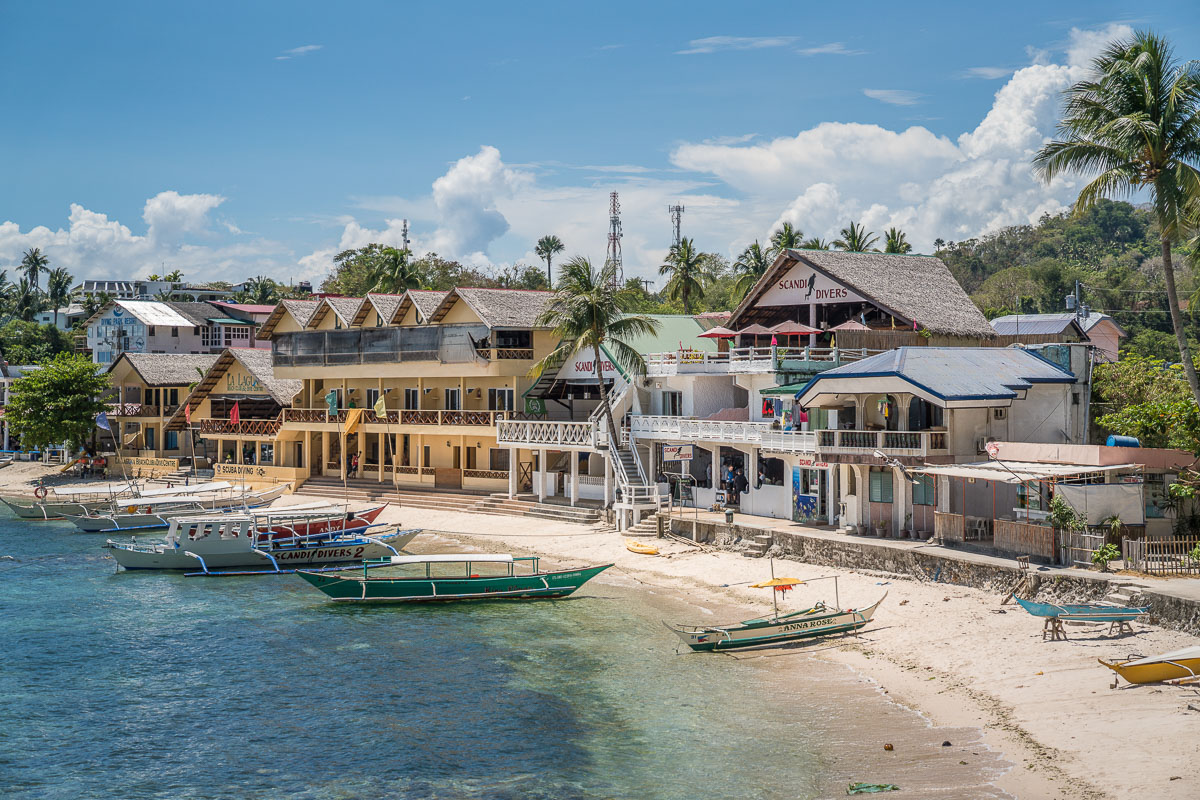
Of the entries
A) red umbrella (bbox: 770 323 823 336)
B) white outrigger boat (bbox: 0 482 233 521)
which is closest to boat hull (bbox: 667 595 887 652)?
red umbrella (bbox: 770 323 823 336)

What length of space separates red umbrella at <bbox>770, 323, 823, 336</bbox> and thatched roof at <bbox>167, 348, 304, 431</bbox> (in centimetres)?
3275

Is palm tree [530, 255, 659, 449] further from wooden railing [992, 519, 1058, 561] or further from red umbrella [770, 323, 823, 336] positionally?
wooden railing [992, 519, 1058, 561]

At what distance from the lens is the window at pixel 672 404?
48875 mm

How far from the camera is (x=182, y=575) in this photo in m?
43.1

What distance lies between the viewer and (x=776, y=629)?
1150 inches

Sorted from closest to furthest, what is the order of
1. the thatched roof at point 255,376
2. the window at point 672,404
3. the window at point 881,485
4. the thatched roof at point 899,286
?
the window at point 881,485, the thatched roof at point 899,286, the window at point 672,404, the thatched roof at point 255,376

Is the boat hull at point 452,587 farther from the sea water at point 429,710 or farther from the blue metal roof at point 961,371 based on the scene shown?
the blue metal roof at point 961,371

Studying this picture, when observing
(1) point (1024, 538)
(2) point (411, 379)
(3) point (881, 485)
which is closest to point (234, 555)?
(2) point (411, 379)

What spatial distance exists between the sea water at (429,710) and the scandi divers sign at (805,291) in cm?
1846

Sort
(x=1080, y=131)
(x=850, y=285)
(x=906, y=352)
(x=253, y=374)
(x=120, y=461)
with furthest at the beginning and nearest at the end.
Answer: (x=120, y=461) → (x=253, y=374) → (x=850, y=285) → (x=906, y=352) → (x=1080, y=131)

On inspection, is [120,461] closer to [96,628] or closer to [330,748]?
[96,628]

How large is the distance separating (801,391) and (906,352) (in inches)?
155

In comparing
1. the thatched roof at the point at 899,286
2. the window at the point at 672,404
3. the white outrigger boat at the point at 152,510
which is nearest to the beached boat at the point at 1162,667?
the thatched roof at the point at 899,286

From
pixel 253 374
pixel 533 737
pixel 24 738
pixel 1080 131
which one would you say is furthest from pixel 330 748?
pixel 253 374
